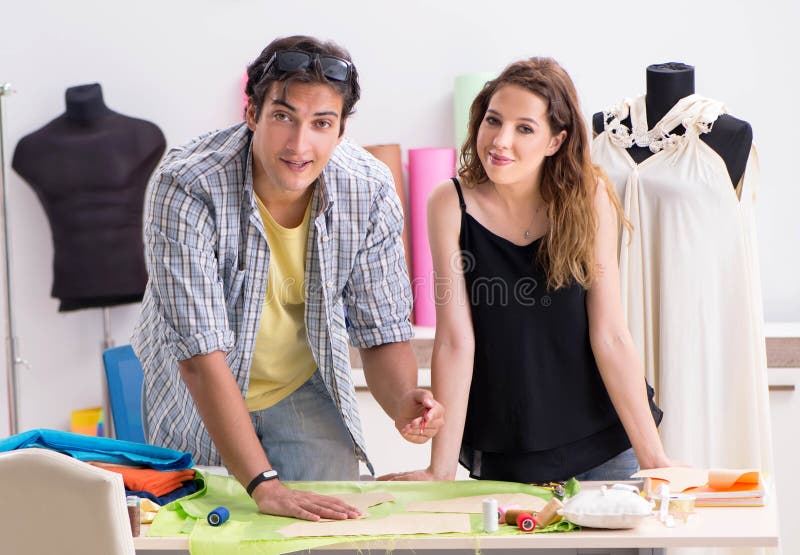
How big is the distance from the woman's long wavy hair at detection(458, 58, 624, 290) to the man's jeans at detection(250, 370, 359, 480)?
0.57 m

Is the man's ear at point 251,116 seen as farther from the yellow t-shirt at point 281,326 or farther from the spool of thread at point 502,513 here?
the spool of thread at point 502,513

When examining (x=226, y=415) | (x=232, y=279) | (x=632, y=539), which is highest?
(x=232, y=279)

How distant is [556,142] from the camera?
7.19 ft

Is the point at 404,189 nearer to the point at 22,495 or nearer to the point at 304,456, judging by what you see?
the point at 304,456

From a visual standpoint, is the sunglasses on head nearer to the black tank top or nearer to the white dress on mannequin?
the black tank top

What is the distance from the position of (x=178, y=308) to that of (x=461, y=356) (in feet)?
1.86

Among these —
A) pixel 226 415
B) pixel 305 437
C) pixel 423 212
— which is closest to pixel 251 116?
pixel 226 415

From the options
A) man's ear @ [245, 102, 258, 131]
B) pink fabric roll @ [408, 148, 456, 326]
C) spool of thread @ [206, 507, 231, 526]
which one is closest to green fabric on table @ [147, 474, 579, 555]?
spool of thread @ [206, 507, 231, 526]

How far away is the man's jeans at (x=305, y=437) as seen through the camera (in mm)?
2270

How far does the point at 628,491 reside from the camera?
69.8 inches

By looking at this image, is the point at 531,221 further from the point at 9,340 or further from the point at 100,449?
the point at 9,340

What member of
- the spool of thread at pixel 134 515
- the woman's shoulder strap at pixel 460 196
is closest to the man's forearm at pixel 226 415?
the spool of thread at pixel 134 515

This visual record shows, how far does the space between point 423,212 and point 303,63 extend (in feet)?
5.45

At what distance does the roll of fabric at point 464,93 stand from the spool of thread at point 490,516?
199cm
